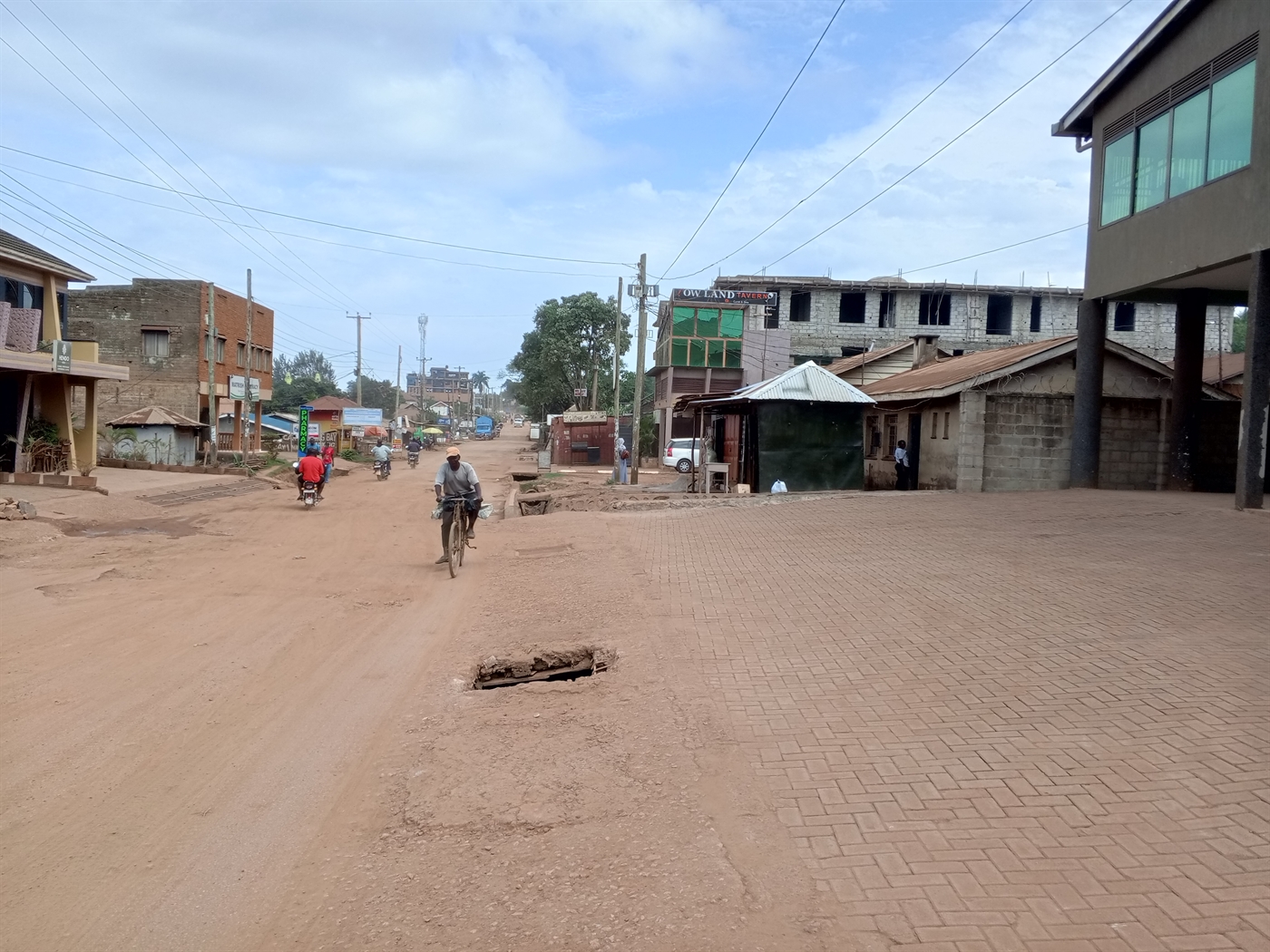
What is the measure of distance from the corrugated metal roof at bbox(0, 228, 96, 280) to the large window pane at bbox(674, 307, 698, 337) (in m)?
27.0

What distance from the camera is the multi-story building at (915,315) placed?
51.1 metres

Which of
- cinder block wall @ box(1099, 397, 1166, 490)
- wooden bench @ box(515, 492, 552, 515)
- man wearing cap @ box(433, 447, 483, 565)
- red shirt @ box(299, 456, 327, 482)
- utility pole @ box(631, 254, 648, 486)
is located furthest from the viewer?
utility pole @ box(631, 254, 648, 486)

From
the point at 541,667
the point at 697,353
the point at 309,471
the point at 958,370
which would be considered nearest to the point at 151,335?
the point at 309,471

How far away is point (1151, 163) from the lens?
60.3 feet

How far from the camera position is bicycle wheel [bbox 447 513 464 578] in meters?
13.3

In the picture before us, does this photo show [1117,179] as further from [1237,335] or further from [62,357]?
[1237,335]

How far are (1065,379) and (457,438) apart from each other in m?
85.1

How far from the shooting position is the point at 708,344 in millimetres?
49562

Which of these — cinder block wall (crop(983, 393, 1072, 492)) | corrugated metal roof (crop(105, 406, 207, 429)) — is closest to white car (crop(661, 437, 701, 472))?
corrugated metal roof (crop(105, 406, 207, 429))

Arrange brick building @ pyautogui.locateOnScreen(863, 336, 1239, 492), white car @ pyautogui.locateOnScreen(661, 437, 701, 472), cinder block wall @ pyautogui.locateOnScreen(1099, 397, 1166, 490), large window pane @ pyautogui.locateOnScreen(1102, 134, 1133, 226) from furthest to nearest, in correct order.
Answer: white car @ pyautogui.locateOnScreen(661, 437, 701, 472)
cinder block wall @ pyautogui.locateOnScreen(1099, 397, 1166, 490)
brick building @ pyautogui.locateOnScreen(863, 336, 1239, 492)
large window pane @ pyautogui.locateOnScreen(1102, 134, 1133, 226)

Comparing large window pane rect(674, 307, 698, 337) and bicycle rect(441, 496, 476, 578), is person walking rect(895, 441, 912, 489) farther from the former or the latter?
large window pane rect(674, 307, 698, 337)

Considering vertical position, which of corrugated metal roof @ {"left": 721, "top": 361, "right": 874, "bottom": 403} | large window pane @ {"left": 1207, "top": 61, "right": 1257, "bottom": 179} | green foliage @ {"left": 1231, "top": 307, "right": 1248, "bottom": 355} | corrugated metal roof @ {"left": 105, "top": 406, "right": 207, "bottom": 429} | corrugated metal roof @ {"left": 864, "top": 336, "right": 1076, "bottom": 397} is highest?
green foliage @ {"left": 1231, "top": 307, "right": 1248, "bottom": 355}

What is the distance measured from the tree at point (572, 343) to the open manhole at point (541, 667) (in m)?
57.2

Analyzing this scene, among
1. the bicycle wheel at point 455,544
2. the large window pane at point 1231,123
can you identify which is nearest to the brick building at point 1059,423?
the large window pane at point 1231,123
